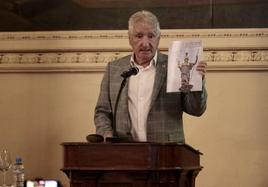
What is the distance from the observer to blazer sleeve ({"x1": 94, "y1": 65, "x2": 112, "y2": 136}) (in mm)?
4539

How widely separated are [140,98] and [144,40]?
426 mm

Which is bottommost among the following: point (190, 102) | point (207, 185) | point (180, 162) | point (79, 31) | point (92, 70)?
point (207, 185)

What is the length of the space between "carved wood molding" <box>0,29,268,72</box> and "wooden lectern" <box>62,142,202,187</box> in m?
3.44

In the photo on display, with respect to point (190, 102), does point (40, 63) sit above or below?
above

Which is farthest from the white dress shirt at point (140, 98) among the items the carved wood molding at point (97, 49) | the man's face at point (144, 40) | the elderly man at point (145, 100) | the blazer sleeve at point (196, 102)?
the carved wood molding at point (97, 49)

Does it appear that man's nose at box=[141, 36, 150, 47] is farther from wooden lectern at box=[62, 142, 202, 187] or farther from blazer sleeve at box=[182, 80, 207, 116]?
wooden lectern at box=[62, 142, 202, 187]

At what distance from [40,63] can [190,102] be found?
3.29m

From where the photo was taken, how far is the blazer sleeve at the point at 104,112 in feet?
14.9

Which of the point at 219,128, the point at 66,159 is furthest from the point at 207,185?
the point at 66,159

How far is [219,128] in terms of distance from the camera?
6.93m

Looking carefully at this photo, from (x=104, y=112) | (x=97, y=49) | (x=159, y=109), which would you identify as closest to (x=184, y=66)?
(x=159, y=109)

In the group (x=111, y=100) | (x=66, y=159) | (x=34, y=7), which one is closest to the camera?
(x=66, y=159)

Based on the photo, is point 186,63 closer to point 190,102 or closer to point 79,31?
point 190,102

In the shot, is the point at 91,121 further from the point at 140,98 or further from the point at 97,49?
the point at 140,98
